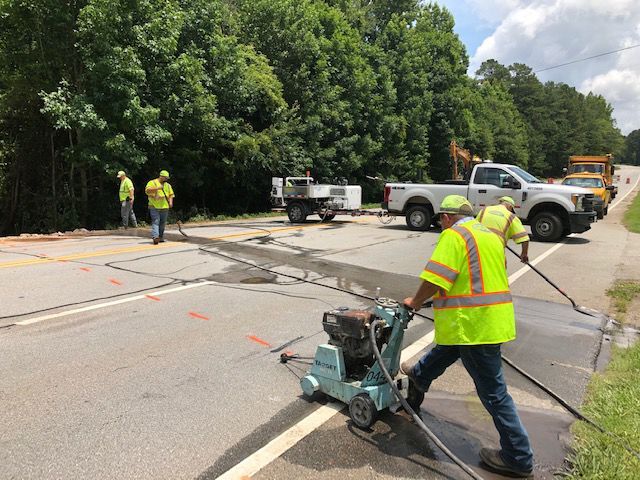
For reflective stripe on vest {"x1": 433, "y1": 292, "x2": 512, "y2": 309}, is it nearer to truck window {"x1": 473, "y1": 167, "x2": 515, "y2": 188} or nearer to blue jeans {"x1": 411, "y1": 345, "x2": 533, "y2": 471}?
blue jeans {"x1": 411, "y1": 345, "x2": 533, "y2": 471}

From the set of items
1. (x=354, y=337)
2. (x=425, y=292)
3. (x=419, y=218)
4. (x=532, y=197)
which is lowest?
(x=354, y=337)

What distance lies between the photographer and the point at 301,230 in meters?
16.4

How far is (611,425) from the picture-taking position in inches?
147

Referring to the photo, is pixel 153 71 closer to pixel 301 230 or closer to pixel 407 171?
pixel 301 230

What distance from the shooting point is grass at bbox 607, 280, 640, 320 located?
7.60 meters

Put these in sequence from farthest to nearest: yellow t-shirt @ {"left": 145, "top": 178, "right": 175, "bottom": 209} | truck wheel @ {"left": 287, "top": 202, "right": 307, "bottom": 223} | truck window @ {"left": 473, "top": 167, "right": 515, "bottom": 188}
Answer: truck wheel @ {"left": 287, "top": 202, "right": 307, "bottom": 223} → truck window @ {"left": 473, "top": 167, "right": 515, "bottom": 188} → yellow t-shirt @ {"left": 145, "top": 178, "right": 175, "bottom": 209}

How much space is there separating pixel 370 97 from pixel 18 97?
2048 cm

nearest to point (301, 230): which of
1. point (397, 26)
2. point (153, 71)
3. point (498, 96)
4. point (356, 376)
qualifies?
point (153, 71)

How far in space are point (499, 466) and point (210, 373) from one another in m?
2.59

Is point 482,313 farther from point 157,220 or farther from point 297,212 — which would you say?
point 297,212

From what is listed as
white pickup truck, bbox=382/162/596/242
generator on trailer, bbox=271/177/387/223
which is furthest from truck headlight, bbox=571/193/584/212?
generator on trailer, bbox=271/177/387/223

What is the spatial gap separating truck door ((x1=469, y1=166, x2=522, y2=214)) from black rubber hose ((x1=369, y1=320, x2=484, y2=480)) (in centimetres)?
1251

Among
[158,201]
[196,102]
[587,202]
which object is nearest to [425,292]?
[158,201]

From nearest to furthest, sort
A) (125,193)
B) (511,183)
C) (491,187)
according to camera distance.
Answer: (511,183) < (491,187) < (125,193)
